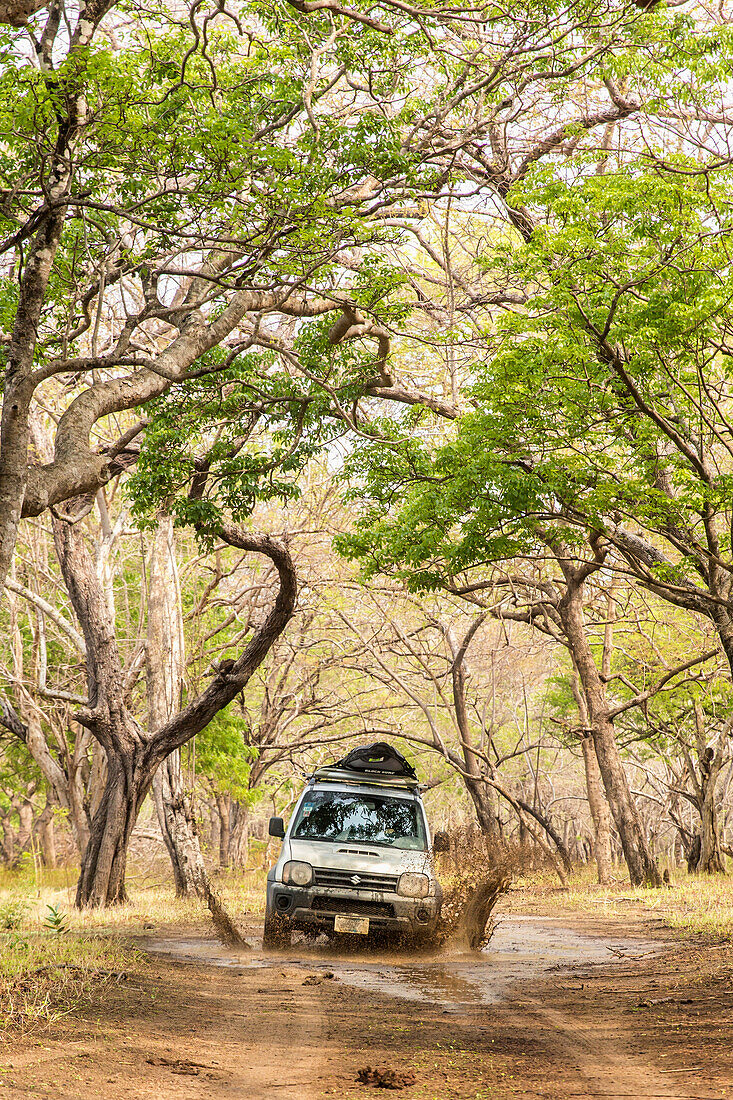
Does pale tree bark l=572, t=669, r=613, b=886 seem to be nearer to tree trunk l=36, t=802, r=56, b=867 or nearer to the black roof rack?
the black roof rack

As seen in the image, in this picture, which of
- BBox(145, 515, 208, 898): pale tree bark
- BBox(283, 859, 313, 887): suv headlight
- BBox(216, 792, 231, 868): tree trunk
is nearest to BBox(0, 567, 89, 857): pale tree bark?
BBox(145, 515, 208, 898): pale tree bark

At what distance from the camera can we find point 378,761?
12492 mm

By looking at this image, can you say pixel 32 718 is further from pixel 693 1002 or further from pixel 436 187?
pixel 693 1002

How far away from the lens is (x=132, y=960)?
27.4ft

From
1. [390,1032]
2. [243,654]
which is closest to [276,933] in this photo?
[243,654]

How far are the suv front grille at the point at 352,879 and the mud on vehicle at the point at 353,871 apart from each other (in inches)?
0.4

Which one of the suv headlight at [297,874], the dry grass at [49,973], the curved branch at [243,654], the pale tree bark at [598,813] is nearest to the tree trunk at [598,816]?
the pale tree bark at [598,813]

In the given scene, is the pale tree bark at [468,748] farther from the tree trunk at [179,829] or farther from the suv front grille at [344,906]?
the suv front grille at [344,906]

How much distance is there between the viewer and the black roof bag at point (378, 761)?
1232 cm

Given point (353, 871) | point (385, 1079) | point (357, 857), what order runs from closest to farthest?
point (385, 1079) → point (353, 871) → point (357, 857)

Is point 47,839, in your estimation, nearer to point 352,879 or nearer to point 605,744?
point 605,744

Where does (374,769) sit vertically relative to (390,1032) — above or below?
above

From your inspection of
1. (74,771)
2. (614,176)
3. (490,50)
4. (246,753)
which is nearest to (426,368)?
(490,50)

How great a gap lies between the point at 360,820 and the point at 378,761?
1564mm
